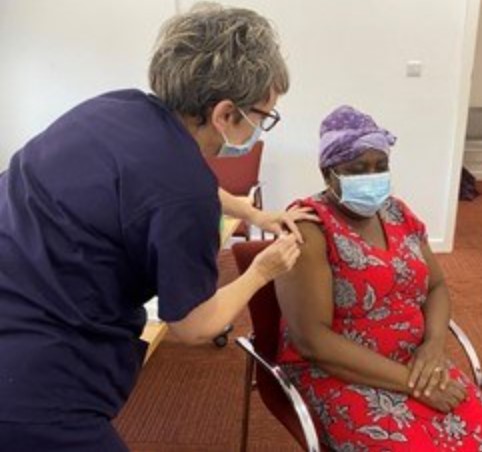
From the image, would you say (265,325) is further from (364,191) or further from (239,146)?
(239,146)

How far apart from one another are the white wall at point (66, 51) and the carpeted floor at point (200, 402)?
5.47 ft

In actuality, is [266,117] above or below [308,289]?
above

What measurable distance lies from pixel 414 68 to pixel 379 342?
89.2 inches

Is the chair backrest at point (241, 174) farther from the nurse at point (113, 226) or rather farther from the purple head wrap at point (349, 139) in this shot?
the nurse at point (113, 226)

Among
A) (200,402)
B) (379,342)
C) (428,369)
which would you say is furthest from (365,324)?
(200,402)

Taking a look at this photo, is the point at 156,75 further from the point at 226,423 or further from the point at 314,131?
the point at 314,131

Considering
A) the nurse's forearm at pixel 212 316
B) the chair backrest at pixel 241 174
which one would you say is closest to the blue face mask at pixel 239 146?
the nurse's forearm at pixel 212 316

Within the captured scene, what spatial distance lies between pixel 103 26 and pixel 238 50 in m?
2.65

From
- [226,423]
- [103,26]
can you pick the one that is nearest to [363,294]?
[226,423]

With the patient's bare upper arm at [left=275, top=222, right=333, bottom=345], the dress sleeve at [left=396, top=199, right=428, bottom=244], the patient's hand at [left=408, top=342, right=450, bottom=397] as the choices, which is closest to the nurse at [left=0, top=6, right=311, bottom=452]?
the patient's bare upper arm at [left=275, top=222, right=333, bottom=345]

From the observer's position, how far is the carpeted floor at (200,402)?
2.05 metres

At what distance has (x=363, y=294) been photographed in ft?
4.71

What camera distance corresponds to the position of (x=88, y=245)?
0.93 m

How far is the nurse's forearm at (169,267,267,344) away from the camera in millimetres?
966
